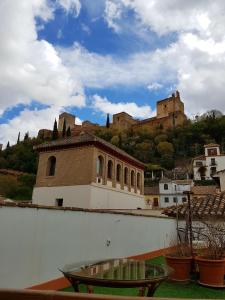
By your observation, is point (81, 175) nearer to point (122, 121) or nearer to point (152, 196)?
point (152, 196)

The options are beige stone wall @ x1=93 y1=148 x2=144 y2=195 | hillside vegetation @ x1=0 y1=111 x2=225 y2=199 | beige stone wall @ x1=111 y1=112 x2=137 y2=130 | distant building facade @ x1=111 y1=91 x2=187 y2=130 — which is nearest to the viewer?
beige stone wall @ x1=93 y1=148 x2=144 y2=195

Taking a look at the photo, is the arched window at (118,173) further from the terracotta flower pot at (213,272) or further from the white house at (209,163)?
the white house at (209,163)

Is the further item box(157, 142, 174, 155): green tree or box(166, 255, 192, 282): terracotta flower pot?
box(157, 142, 174, 155): green tree

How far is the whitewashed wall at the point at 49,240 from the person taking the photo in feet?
17.8

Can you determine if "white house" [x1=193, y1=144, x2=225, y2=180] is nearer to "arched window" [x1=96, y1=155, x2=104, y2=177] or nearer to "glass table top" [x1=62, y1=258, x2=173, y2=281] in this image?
"arched window" [x1=96, y1=155, x2=104, y2=177]

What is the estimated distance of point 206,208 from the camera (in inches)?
539

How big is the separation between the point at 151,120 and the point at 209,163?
38.7m

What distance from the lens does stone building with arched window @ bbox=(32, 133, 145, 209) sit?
21.0 metres

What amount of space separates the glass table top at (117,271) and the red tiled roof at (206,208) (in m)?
8.94

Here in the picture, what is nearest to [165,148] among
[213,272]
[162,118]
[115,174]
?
[162,118]

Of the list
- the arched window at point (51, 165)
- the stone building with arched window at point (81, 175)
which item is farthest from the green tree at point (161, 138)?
the arched window at point (51, 165)

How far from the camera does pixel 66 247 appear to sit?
276 inches

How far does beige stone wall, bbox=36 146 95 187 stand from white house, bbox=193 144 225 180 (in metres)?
39.2

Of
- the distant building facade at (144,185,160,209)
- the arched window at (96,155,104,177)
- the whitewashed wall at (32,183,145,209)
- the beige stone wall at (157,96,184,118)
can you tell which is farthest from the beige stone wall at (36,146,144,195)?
the beige stone wall at (157,96,184,118)
